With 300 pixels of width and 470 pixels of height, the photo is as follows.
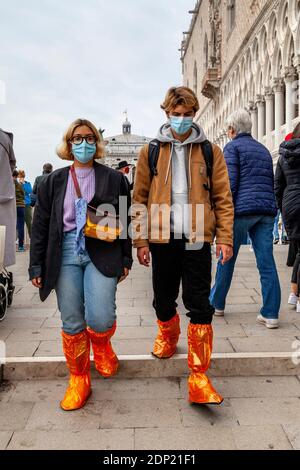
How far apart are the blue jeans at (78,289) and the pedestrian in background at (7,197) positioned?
181 centimetres

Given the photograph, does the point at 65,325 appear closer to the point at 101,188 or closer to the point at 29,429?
the point at 29,429

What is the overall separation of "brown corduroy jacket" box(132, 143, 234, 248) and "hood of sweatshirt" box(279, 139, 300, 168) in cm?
160

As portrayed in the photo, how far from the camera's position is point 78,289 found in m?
3.24

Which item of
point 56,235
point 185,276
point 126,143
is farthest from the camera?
point 126,143

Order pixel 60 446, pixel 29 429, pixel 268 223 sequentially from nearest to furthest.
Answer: pixel 60 446, pixel 29 429, pixel 268 223

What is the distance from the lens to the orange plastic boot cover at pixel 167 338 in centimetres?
369

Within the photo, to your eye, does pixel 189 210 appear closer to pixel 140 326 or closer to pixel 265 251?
pixel 265 251

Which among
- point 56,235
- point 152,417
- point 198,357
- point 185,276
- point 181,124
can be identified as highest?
point 181,124

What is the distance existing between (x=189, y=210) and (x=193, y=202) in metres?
0.06

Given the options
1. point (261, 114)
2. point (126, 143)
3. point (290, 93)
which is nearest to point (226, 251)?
point (290, 93)

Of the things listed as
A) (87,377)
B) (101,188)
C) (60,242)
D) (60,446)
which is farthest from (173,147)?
(60,446)

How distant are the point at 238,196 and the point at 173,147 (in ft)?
4.56

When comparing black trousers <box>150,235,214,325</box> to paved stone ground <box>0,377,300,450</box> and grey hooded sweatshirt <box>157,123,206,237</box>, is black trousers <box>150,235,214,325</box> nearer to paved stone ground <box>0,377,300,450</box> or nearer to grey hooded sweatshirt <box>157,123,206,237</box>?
grey hooded sweatshirt <box>157,123,206,237</box>

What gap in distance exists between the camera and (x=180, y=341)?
4211 millimetres
